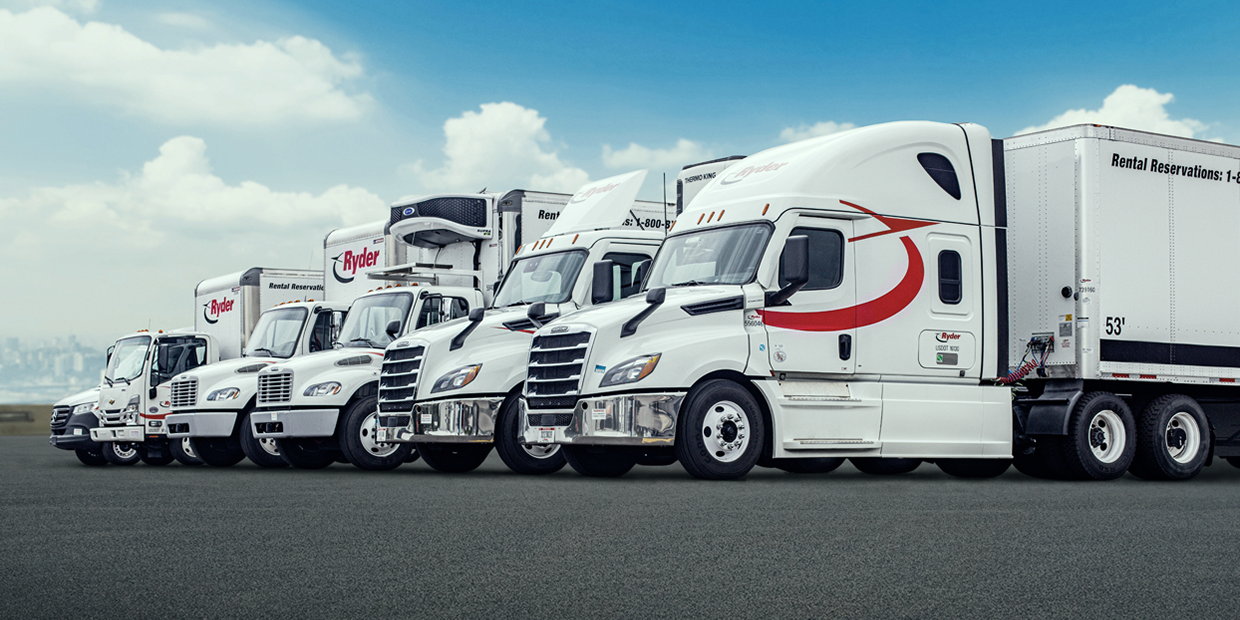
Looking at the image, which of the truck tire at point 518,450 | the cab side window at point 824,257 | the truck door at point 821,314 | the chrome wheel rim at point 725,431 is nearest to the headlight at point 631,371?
the chrome wheel rim at point 725,431

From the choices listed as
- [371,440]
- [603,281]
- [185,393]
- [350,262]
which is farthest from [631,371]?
[350,262]

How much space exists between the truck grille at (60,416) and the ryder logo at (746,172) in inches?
517

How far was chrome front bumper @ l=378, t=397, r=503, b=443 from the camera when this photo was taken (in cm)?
1484

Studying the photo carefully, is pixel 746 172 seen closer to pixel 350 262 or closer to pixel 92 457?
pixel 350 262

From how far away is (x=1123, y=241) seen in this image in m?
14.6

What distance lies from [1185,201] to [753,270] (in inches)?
230

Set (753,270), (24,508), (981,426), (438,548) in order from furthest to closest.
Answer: (981,426) < (753,270) < (24,508) < (438,548)

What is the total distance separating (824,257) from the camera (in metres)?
13.7

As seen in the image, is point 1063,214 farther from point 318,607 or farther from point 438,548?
point 318,607

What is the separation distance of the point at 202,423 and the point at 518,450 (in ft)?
20.7

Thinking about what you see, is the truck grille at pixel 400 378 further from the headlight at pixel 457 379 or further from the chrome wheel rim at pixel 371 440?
the chrome wheel rim at pixel 371 440

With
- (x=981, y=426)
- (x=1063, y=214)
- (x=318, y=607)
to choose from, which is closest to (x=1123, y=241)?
(x=1063, y=214)

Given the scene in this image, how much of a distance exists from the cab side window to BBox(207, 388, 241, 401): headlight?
30.8 ft

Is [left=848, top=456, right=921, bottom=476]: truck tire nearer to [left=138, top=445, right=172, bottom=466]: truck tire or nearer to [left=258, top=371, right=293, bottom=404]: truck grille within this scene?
[left=258, top=371, right=293, bottom=404]: truck grille
